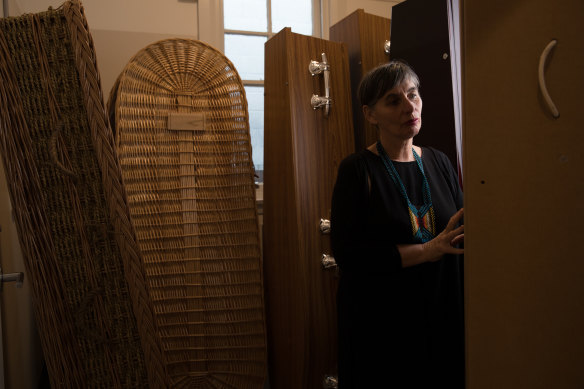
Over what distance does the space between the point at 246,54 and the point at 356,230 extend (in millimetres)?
1667

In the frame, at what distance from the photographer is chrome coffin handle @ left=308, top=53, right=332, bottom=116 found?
2.02m

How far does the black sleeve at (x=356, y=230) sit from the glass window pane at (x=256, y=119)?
1306mm

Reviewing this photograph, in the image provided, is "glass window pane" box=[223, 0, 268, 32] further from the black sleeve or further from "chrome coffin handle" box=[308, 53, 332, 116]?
the black sleeve

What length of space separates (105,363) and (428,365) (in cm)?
99

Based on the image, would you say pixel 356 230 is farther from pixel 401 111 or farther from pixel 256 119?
pixel 256 119

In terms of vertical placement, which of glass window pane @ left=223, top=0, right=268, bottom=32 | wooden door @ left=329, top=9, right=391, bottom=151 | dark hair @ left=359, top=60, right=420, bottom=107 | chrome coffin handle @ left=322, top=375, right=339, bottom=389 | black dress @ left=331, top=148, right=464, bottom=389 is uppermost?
glass window pane @ left=223, top=0, right=268, bottom=32

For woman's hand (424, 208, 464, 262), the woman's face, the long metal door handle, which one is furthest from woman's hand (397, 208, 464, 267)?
the long metal door handle

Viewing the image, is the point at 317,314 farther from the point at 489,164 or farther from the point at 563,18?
the point at 563,18

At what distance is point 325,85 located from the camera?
202 cm

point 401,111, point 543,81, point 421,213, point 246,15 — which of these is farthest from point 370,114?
point 246,15

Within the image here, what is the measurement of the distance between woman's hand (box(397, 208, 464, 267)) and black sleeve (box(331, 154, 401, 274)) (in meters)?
0.04

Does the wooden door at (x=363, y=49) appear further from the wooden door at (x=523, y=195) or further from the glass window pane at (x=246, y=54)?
the wooden door at (x=523, y=195)

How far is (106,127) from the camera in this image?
3.63ft

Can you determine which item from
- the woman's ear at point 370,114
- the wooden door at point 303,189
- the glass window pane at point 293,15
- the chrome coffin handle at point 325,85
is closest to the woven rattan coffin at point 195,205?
the wooden door at point 303,189
